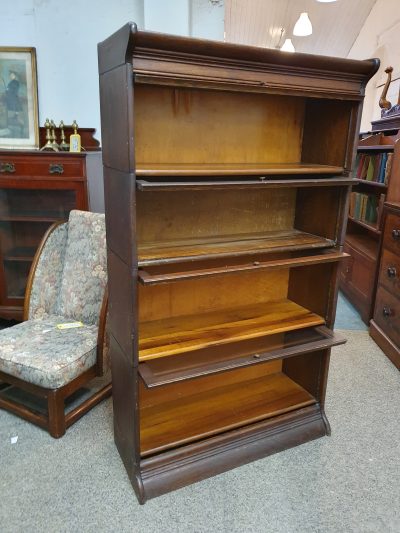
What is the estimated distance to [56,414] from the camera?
72.7 inches

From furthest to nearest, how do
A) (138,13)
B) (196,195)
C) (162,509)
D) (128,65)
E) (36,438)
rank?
(138,13) < (36,438) < (196,195) < (162,509) < (128,65)

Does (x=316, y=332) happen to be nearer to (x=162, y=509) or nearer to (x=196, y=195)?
(x=196, y=195)

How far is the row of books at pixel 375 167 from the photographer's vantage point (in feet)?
10.1

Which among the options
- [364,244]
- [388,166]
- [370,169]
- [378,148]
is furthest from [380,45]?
[364,244]

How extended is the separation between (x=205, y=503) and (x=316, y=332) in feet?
2.84

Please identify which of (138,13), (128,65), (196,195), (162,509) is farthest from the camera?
(138,13)

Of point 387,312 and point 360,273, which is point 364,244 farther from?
point 387,312

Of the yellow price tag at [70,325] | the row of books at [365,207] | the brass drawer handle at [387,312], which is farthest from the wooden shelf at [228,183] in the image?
the row of books at [365,207]

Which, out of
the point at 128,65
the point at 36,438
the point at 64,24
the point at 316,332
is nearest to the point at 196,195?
the point at 128,65

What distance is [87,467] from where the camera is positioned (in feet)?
5.64

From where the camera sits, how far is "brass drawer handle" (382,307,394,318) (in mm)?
2684

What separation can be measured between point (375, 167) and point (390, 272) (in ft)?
3.77

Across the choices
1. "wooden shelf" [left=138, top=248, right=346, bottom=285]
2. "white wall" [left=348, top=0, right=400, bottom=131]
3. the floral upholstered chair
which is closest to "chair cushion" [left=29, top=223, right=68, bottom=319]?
the floral upholstered chair

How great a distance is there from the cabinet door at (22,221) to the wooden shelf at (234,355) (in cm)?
143
